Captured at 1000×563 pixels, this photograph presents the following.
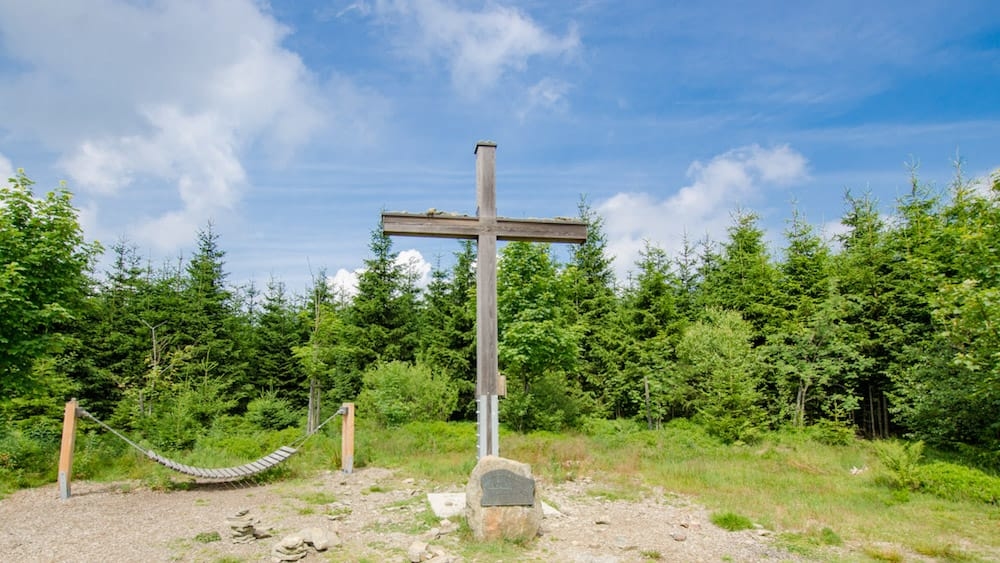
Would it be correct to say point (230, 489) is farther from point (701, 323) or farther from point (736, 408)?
point (701, 323)

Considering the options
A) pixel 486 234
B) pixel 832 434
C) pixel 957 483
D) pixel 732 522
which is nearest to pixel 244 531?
pixel 486 234

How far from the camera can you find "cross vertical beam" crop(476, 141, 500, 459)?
7129mm

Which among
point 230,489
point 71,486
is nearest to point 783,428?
point 230,489

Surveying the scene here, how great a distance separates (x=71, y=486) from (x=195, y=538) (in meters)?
4.82

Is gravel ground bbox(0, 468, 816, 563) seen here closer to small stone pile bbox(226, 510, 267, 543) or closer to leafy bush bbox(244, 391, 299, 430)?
small stone pile bbox(226, 510, 267, 543)

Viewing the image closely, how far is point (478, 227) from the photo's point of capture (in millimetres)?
7637

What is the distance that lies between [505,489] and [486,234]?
10.9ft

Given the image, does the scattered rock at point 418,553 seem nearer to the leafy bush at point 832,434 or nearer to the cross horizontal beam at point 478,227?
the cross horizontal beam at point 478,227

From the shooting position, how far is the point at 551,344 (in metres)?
15.5

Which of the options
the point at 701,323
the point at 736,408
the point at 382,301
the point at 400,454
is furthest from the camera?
the point at 382,301

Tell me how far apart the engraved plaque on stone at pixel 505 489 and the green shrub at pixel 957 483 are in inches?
294

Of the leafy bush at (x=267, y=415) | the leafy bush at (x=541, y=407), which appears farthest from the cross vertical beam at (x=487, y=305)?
the leafy bush at (x=267, y=415)

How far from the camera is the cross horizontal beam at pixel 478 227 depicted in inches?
291

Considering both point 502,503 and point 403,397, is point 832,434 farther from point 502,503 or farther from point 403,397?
point 502,503
